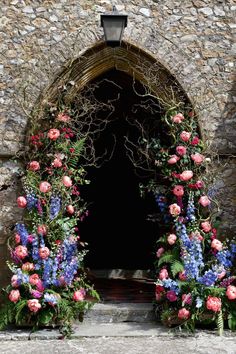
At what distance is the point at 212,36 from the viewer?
6.31 metres

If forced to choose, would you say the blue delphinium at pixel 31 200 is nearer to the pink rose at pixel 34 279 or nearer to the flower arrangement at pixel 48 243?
the flower arrangement at pixel 48 243

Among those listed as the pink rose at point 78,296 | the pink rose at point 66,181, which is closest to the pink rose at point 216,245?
the pink rose at point 78,296

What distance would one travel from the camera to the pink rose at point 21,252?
548cm

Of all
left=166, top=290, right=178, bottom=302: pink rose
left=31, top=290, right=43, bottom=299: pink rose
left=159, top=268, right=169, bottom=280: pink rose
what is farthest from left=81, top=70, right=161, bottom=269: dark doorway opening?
left=31, top=290, right=43, bottom=299: pink rose

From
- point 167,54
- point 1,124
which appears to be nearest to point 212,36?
point 167,54

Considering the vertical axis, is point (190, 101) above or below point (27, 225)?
above

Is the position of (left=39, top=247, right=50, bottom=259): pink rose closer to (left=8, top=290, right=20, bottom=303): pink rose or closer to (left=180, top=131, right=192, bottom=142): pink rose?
(left=8, top=290, right=20, bottom=303): pink rose

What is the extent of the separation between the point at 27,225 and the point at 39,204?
0.35 metres

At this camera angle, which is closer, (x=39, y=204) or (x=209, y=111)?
(x=39, y=204)

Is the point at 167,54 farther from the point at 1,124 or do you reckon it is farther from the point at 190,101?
the point at 1,124

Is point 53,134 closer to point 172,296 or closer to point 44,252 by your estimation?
point 44,252

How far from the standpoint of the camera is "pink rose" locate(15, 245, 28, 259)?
5480 mm

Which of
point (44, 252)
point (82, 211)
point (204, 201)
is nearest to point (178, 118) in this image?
point (204, 201)

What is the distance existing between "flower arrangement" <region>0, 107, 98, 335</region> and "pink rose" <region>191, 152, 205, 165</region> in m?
1.14
